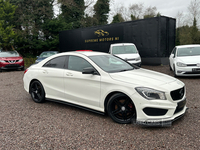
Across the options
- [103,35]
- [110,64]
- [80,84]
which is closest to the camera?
[80,84]

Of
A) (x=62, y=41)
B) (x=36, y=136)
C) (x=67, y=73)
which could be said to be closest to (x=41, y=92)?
(x=67, y=73)

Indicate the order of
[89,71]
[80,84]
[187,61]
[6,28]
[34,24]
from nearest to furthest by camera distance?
1. [89,71]
2. [80,84]
3. [187,61]
4. [6,28]
5. [34,24]

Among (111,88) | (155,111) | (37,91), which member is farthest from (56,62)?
(155,111)

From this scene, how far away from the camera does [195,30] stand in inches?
1107

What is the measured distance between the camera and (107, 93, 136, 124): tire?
379 centimetres

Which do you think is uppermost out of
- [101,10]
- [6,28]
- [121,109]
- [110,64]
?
[101,10]

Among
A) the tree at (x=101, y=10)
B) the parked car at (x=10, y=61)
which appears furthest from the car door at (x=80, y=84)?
the tree at (x=101, y=10)

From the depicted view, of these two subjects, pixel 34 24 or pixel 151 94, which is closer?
pixel 151 94

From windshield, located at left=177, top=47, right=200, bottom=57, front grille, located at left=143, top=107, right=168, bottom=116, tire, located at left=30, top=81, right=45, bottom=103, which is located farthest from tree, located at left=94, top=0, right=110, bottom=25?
front grille, located at left=143, top=107, right=168, bottom=116

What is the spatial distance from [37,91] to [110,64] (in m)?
2.47

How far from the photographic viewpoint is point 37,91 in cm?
568

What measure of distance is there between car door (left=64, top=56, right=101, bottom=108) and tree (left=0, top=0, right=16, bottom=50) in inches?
821

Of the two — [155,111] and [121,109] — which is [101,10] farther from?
[155,111]

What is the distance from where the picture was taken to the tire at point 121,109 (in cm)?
379
